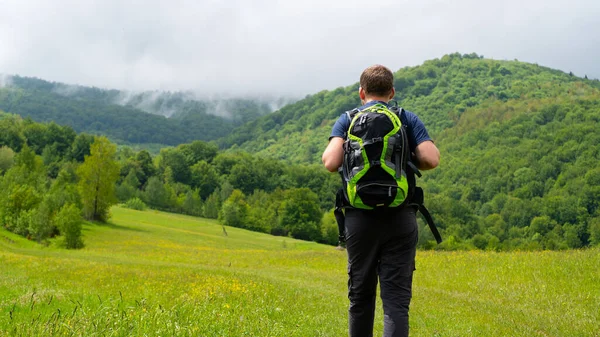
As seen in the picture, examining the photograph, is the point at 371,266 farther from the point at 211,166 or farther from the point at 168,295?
the point at 211,166

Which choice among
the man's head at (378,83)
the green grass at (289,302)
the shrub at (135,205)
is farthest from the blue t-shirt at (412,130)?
the shrub at (135,205)

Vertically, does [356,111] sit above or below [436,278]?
above

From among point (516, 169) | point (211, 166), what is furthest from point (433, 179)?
point (211, 166)

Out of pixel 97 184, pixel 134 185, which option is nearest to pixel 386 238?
pixel 97 184

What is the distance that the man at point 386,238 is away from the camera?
5.52 meters

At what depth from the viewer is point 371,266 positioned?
5.69 m

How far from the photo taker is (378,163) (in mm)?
5273

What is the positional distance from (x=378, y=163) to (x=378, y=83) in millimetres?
1125

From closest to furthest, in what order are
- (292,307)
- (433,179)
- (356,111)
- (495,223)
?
1. (356,111)
2. (292,307)
3. (495,223)
4. (433,179)

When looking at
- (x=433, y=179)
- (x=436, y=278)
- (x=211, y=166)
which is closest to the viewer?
(x=436, y=278)

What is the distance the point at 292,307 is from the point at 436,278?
1175 cm

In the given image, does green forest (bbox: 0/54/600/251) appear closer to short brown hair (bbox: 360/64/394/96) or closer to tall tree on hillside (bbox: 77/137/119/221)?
tall tree on hillside (bbox: 77/137/119/221)

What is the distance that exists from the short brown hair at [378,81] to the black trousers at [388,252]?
4.72 feet

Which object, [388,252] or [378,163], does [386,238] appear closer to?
[388,252]
